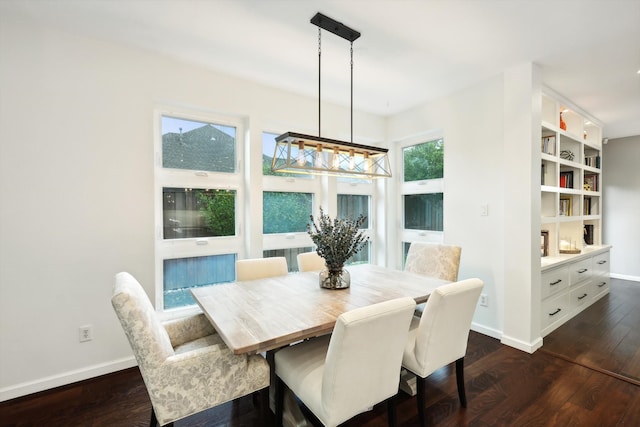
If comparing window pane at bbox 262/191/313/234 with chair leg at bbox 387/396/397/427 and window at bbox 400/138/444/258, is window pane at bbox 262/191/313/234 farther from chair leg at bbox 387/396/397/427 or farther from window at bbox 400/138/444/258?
chair leg at bbox 387/396/397/427

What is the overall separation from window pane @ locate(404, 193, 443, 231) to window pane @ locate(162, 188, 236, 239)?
2.28 metres

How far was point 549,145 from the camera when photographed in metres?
3.20

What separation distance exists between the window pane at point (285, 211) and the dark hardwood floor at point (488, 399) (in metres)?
1.75

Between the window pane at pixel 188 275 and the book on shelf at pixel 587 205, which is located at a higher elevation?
the book on shelf at pixel 587 205

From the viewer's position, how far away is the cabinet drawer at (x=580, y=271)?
339 cm

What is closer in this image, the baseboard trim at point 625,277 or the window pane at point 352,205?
the window pane at point 352,205

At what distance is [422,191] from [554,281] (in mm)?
1640

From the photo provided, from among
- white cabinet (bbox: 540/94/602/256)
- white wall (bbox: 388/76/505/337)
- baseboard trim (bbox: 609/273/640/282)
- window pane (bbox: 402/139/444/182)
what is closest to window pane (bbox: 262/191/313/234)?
window pane (bbox: 402/139/444/182)

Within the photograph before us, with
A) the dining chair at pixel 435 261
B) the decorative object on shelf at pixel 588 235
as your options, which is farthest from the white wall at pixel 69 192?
the decorative object on shelf at pixel 588 235

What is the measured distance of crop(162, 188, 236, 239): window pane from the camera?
279 cm

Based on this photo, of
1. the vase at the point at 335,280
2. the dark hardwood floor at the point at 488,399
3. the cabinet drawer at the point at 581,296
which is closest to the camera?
the dark hardwood floor at the point at 488,399

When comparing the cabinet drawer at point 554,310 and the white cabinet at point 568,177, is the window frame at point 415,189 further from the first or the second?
the cabinet drawer at point 554,310

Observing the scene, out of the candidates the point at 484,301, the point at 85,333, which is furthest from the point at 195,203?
the point at 484,301

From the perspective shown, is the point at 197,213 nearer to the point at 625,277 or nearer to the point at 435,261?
the point at 435,261
